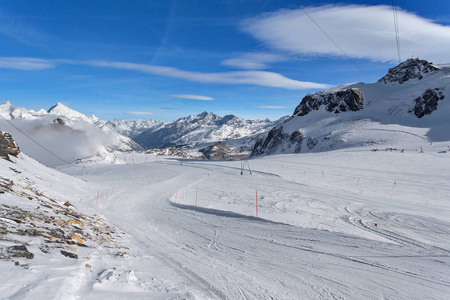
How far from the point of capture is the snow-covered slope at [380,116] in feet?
228

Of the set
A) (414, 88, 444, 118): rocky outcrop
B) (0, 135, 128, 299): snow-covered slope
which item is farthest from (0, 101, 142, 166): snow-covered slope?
(414, 88, 444, 118): rocky outcrop

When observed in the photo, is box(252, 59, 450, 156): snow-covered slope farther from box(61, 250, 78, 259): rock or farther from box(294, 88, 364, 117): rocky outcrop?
box(61, 250, 78, 259): rock

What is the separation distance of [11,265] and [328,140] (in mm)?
85598

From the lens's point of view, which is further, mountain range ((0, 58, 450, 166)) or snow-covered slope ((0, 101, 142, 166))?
snow-covered slope ((0, 101, 142, 166))

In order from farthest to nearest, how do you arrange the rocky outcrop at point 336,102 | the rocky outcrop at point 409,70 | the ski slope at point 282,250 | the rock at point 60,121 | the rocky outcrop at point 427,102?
the rock at point 60,121
the rocky outcrop at point 409,70
the rocky outcrop at point 336,102
the rocky outcrop at point 427,102
the ski slope at point 282,250

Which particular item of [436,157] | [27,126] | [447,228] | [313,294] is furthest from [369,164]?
[27,126]

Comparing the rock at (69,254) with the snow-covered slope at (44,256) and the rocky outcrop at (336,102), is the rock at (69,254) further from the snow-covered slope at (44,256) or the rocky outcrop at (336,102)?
the rocky outcrop at (336,102)

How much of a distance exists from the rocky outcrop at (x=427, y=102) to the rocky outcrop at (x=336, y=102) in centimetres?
2098

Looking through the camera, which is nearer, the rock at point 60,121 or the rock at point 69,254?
the rock at point 69,254

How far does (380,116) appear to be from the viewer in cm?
9050

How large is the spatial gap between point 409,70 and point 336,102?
42.4 metres

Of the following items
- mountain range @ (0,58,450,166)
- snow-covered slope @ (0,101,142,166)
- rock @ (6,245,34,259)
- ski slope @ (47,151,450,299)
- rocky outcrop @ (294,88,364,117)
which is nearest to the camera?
rock @ (6,245,34,259)

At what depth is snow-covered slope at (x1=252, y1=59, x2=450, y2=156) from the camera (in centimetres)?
6938

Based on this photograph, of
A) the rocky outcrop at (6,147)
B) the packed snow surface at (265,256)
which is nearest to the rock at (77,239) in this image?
the packed snow surface at (265,256)
